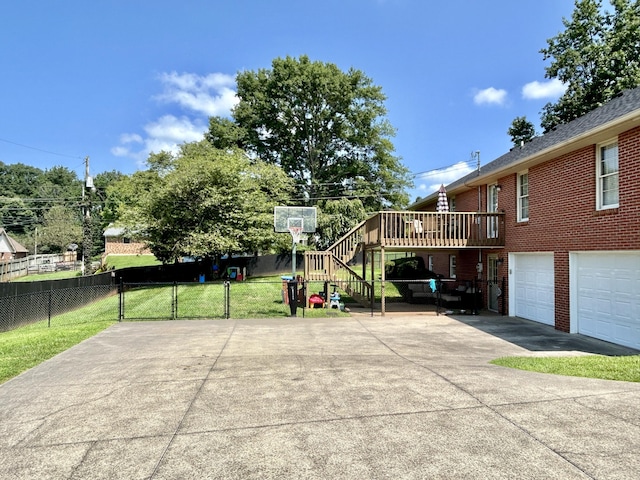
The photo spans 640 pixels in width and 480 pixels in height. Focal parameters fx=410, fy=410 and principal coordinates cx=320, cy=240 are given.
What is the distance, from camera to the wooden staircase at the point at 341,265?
15828 mm

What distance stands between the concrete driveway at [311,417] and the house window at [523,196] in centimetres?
564

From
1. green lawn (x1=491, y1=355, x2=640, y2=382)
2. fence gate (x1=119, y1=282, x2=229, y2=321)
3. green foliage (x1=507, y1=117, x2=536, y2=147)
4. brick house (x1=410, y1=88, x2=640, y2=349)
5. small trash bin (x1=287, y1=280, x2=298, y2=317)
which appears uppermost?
green foliage (x1=507, y1=117, x2=536, y2=147)

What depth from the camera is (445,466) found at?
3.44 metres

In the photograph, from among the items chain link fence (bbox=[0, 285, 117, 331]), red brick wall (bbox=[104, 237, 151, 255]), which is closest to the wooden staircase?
chain link fence (bbox=[0, 285, 117, 331])

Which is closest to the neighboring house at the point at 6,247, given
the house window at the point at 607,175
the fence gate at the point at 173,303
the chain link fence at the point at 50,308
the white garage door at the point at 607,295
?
the fence gate at the point at 173,303

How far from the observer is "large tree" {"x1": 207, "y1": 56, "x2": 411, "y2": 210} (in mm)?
34000

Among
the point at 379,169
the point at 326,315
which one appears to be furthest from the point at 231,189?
the point at 379,169

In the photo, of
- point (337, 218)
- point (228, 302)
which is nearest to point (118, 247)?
point (337, 218)

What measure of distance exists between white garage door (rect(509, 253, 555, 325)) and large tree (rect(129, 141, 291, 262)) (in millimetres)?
15224

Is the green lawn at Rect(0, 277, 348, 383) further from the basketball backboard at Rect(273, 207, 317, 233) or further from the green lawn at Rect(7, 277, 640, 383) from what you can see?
the basketball backboard at Rect(273, 207, 317, 233)

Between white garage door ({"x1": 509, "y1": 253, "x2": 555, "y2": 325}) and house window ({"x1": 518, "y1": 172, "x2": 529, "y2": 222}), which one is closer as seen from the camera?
white garage door ({"x1": 509, "y1": 253, "x2": 555, "y2": 325})

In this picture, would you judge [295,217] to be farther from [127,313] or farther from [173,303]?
[127,313]

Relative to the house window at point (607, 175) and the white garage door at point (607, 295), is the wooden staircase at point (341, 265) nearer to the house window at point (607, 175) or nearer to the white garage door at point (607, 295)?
the white garage door at point (607, 295)

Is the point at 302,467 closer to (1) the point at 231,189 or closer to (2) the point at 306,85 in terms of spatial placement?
(1) the point at 231,189
